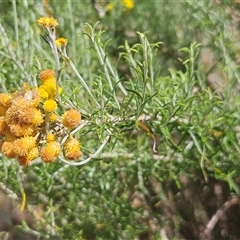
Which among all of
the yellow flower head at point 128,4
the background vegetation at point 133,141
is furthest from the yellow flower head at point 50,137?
the yellow flower head at point 128,4

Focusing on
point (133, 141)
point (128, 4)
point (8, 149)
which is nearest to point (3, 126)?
point (8, 149)

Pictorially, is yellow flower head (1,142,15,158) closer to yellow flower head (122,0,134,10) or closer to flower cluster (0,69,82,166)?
flower cluster (0,69,82,166)

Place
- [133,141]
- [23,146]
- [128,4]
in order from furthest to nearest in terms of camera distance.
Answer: [128,4], [133,141], [23,146]

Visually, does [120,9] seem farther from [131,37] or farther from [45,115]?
[45,115]

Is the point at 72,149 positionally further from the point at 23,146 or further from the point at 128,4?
the point at 128,4

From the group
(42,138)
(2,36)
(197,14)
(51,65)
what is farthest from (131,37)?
(42,138)

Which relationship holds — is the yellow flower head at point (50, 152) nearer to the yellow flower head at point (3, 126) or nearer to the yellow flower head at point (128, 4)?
the yellow flower head at point (3, 126)

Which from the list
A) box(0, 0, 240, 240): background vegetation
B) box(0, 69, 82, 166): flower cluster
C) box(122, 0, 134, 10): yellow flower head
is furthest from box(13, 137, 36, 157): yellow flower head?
box(122, 0, 134, 10): yellow flower head
